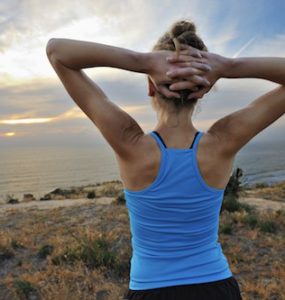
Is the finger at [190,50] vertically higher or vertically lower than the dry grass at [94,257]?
higher

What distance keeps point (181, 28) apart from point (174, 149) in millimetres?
→ 493

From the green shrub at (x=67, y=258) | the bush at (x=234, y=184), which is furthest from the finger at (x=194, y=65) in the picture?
the bush at (x=234, y=184)

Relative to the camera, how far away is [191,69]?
1.48 metres

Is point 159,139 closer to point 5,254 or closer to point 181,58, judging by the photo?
point 181,58

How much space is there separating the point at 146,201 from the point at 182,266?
289mm

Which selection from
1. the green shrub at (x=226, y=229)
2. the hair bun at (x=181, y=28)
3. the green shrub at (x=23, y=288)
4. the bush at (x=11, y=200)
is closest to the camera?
the hair bun at (x=181, y=28)

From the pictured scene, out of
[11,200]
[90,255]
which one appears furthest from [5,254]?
[11,200]

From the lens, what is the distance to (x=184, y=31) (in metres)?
1.60

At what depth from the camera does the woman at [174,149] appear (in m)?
1.51

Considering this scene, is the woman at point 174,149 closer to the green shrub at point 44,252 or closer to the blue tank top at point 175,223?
the blue tank top at point 175,223

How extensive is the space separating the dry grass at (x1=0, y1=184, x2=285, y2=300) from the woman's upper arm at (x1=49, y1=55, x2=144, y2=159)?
12.4 feet

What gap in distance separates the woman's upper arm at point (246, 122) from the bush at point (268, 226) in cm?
756

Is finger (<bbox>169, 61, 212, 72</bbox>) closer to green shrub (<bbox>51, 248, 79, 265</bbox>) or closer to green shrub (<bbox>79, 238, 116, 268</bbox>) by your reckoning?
green shrub (<bbox>79, 238, 116, 268</bbox>)

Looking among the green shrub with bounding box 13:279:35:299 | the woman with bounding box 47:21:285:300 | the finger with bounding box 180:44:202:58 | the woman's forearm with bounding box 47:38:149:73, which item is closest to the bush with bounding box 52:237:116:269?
the green shrub with bounding box 13:279:35:299
